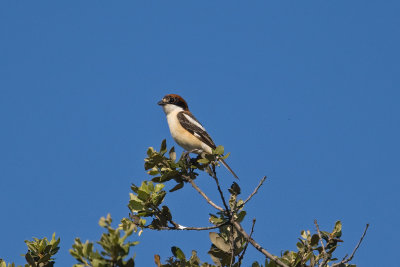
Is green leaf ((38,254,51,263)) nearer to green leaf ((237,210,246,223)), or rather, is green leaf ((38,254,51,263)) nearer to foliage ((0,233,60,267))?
foliage ((0,233,60,267))

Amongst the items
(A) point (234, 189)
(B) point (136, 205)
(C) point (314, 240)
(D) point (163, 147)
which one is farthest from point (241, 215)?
(D) point (163, 147)

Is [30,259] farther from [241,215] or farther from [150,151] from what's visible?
[241,215]

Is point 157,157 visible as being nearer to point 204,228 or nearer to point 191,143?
point 204,228

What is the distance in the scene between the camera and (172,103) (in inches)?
379

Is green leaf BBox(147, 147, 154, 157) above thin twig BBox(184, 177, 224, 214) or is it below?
above

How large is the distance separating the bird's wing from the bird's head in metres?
0.43

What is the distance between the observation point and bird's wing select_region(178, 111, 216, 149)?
28.9 feet

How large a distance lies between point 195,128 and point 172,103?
92 cm

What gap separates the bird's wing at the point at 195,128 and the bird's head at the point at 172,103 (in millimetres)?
428

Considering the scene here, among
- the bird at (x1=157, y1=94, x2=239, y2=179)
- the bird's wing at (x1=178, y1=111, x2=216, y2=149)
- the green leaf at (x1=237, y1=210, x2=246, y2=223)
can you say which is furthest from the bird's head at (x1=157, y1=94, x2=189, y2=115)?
the green leaf at (x1=237, y1=210, x2=246, y2=223)

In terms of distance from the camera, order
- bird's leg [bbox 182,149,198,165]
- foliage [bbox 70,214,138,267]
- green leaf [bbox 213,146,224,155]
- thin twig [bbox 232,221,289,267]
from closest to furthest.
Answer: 1. foliage [bbox 70,214,138,267]
2. thin twig [bbox 232,221,289,267]
3. green leaf [bbox 213,146,224,155]
4. bird's leg [bbox 182,149,198,165]

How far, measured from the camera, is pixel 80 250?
407cm

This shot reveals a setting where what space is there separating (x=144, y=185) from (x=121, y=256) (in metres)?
2.31

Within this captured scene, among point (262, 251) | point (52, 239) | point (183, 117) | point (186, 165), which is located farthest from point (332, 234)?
point (183, 117)
